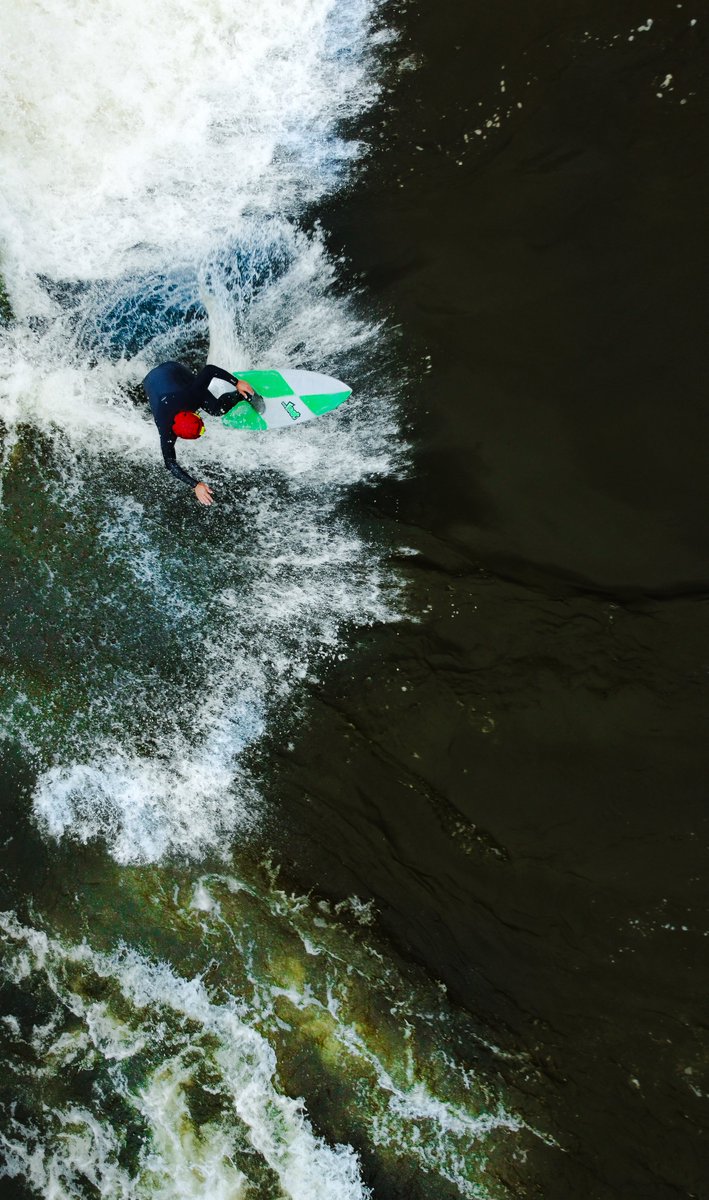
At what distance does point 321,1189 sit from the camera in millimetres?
4754

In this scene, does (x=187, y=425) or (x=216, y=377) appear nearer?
(x=187, y=425)

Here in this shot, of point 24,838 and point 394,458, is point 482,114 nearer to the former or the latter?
point 394,458

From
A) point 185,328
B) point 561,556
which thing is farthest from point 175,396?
point 561,556

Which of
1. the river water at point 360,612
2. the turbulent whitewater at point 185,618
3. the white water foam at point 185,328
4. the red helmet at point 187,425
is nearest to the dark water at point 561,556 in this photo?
the river water at point 360,612

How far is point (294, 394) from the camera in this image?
4.84 m

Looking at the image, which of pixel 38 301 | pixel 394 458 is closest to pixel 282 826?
pixel 394 458

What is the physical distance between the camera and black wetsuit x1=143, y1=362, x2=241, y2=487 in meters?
4.43

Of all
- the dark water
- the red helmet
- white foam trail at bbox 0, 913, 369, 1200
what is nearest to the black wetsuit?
the red helmet

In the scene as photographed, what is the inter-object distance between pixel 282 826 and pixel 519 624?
2.35 m

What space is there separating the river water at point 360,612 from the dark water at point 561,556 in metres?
0.02

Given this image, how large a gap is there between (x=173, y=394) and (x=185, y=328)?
1000 mm

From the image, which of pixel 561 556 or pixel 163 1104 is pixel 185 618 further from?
pixel 163 1104

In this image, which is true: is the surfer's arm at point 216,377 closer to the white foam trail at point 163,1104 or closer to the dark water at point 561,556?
the dark water at point 561,556

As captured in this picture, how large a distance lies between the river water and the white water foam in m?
0.03
